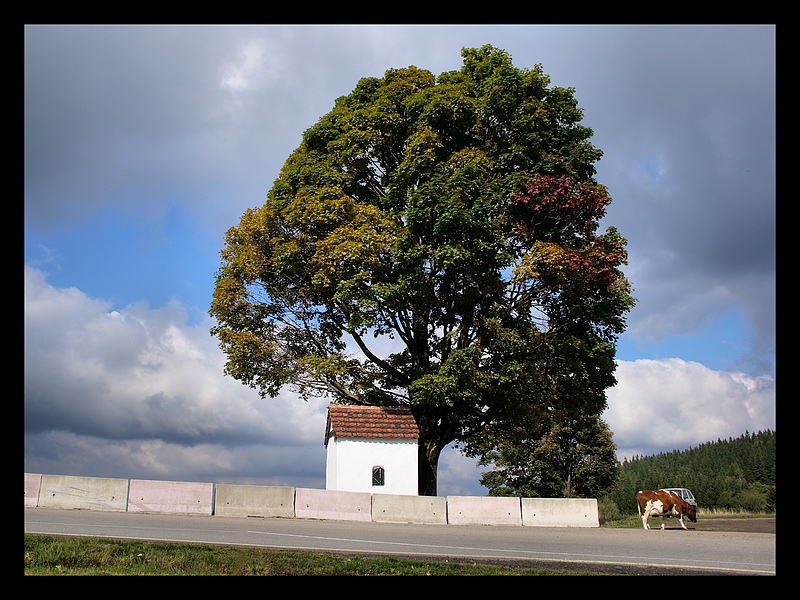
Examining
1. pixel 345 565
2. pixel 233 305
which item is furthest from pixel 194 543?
pixel 233 305

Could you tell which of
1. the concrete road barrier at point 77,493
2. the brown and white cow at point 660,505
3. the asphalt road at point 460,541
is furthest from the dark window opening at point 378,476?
the brown and white cow at point 660,505

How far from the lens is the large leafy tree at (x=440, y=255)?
949 inches

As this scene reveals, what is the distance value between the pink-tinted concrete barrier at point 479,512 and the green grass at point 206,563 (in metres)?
12.2

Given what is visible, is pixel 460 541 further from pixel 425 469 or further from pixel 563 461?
pixel 563 461

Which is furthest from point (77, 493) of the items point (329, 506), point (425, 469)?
point (425, 469)

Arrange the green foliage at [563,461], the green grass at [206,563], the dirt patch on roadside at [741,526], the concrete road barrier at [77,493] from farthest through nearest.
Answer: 1. the green foliage at [563,461]
2. the dirt patch on roadside at [741,526]
3. the concrete road barrier at [77,493]
4. the green grass at [206,563]

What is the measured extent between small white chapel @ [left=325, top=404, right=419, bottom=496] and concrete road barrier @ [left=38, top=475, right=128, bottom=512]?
778 centimetres

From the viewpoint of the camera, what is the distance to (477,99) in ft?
88.5

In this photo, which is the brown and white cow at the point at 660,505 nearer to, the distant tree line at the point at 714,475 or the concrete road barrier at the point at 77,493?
the concrete road barrier at the point at 77,493

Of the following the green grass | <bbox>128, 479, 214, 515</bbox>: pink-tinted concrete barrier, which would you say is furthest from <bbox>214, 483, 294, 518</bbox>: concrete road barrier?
the green grass

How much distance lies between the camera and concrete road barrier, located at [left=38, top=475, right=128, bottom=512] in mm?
22547

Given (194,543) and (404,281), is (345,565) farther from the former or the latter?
(404,281)

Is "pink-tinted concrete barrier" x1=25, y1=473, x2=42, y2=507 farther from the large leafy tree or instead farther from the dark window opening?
the dark window opening

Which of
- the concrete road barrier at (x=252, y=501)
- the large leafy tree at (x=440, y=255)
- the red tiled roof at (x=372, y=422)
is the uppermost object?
the large leafy tree at (x=440, y=255)
